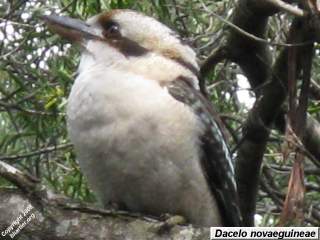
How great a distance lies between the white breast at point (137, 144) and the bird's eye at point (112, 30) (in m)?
0.26

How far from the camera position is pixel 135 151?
315 cm

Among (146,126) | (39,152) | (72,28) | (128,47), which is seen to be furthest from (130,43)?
(39,152)

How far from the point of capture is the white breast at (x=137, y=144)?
3.16 meters

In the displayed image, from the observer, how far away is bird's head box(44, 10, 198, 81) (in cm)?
348

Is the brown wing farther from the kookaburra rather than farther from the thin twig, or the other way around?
the thin twig

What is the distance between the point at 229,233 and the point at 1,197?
739 millimetres

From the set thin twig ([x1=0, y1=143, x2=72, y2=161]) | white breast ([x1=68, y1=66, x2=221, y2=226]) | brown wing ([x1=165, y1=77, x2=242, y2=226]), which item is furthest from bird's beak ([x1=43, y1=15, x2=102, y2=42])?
thin twig ([x1=0, y1=143, x2=72, y2=161])

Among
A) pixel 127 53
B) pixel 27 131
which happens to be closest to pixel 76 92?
pixel 127 53

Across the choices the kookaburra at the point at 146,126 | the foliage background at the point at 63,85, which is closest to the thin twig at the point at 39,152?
the foliage background at the point at 63,85

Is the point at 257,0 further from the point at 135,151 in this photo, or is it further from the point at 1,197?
the point at 1,197

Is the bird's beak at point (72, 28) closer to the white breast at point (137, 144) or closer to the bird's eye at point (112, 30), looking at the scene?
the bird's eye at point (112, 30)

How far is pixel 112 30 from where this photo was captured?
3607 mm

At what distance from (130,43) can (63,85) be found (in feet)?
2.71

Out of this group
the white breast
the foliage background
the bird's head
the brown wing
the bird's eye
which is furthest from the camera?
the foliage background
